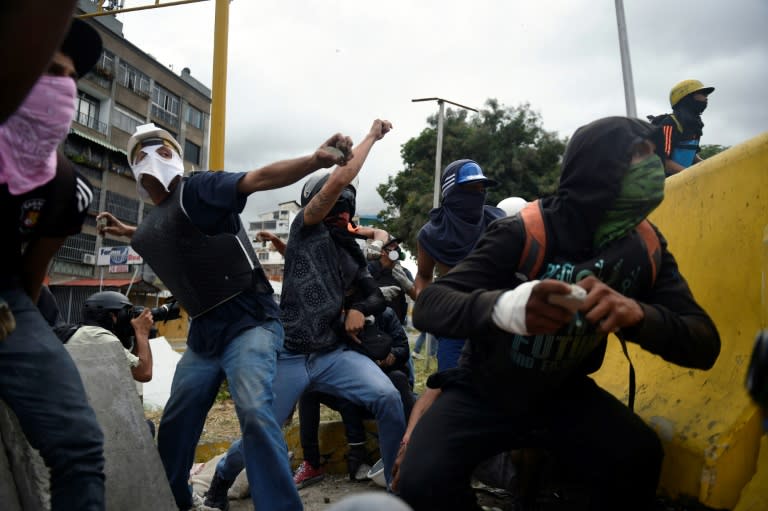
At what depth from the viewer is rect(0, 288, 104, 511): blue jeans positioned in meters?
2.13

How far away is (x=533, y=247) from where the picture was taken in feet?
7.83

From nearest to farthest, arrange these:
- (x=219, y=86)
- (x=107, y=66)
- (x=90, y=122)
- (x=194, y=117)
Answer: (x=219, y=86) → (x=90, y=122) → (x=107, y=66) → (x=194, y=117)

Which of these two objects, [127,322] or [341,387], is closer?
[341,387]

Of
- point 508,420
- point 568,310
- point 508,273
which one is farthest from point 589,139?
point 508,420

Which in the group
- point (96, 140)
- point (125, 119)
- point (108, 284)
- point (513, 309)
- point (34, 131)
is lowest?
point (108, 284)

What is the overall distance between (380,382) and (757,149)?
2.23 metres

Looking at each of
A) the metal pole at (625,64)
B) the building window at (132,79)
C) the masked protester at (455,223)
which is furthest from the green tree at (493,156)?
the building window at (132,79)

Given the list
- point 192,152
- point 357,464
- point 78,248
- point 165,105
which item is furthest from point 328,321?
point 192,152

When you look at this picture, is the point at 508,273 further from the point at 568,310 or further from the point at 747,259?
the point at 747,259

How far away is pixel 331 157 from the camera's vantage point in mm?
2893

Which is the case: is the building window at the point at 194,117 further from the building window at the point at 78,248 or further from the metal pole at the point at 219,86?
the metal pole at the point at 219,86

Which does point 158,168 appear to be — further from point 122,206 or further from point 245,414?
point 122,206

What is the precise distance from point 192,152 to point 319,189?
45481mm

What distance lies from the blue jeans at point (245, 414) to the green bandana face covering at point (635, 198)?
178 cm
